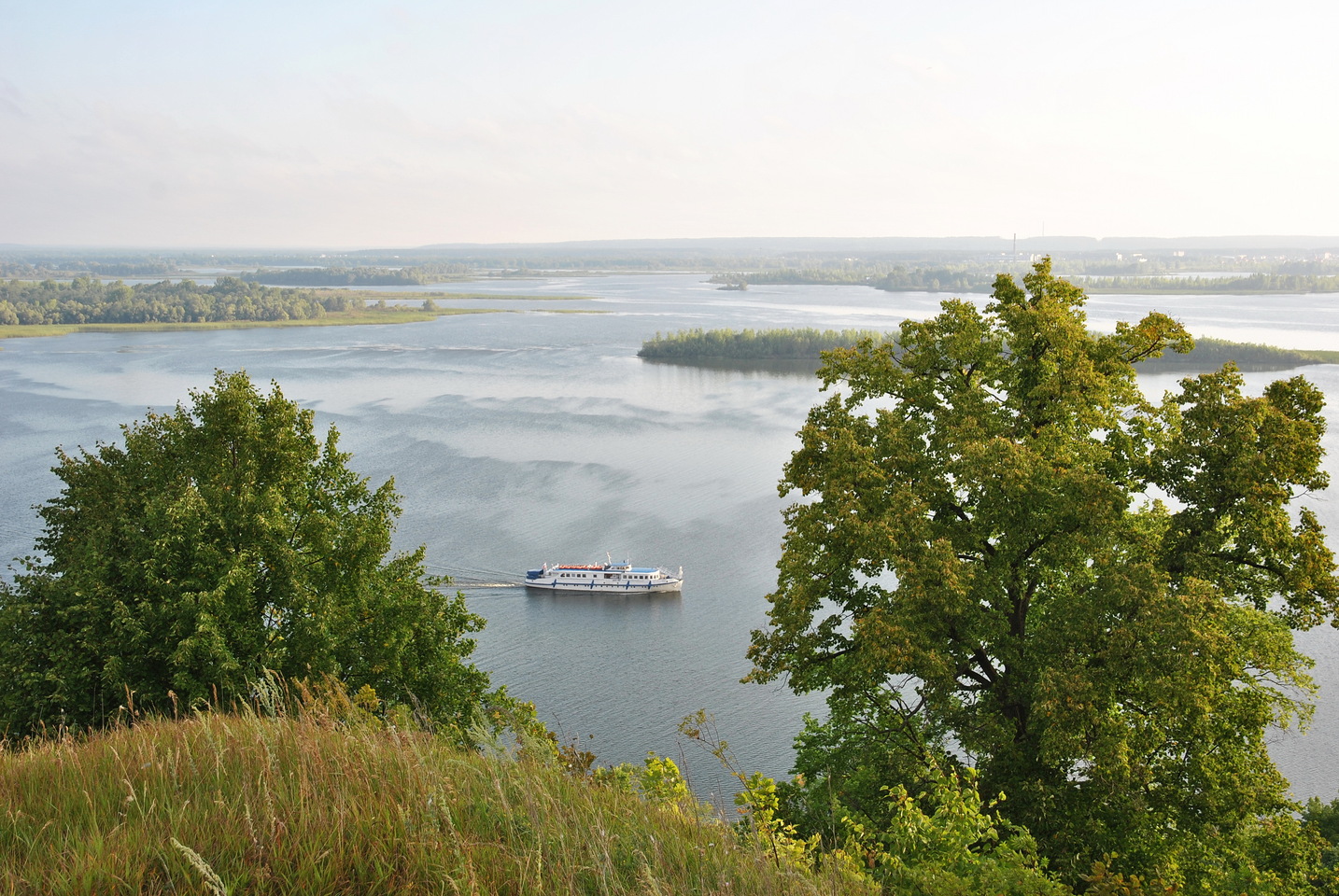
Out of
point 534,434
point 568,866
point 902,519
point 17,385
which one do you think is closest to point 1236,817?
point 902,519

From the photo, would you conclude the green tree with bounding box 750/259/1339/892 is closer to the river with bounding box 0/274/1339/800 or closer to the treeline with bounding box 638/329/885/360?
the river with bounding box 0/274/1339/800

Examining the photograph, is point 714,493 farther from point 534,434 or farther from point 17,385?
point 17,385

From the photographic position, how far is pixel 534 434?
172 feet

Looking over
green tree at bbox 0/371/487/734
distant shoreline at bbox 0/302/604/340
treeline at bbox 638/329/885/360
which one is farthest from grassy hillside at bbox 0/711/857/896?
distant shoreline at bbox 0/302/604/340

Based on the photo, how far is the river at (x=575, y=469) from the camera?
2292 cm

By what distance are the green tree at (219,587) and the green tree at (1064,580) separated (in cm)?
551

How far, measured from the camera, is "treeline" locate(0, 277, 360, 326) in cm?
11731

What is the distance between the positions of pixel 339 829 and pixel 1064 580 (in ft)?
36.0

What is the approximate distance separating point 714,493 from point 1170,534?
30.5 meters

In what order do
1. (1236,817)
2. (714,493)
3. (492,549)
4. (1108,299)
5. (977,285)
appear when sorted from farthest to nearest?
1. (977,285)
2. (1108,299)
3. (714,493)
4. (492,549)
5. (1236,817)

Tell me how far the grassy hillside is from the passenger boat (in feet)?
87.6

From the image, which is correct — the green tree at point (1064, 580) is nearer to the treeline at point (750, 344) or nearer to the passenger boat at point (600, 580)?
the passenger boat at point (600, 580)

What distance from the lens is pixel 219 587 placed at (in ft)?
38.0

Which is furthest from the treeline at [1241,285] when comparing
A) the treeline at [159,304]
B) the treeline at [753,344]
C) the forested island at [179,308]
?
the treeline at [159,304]
